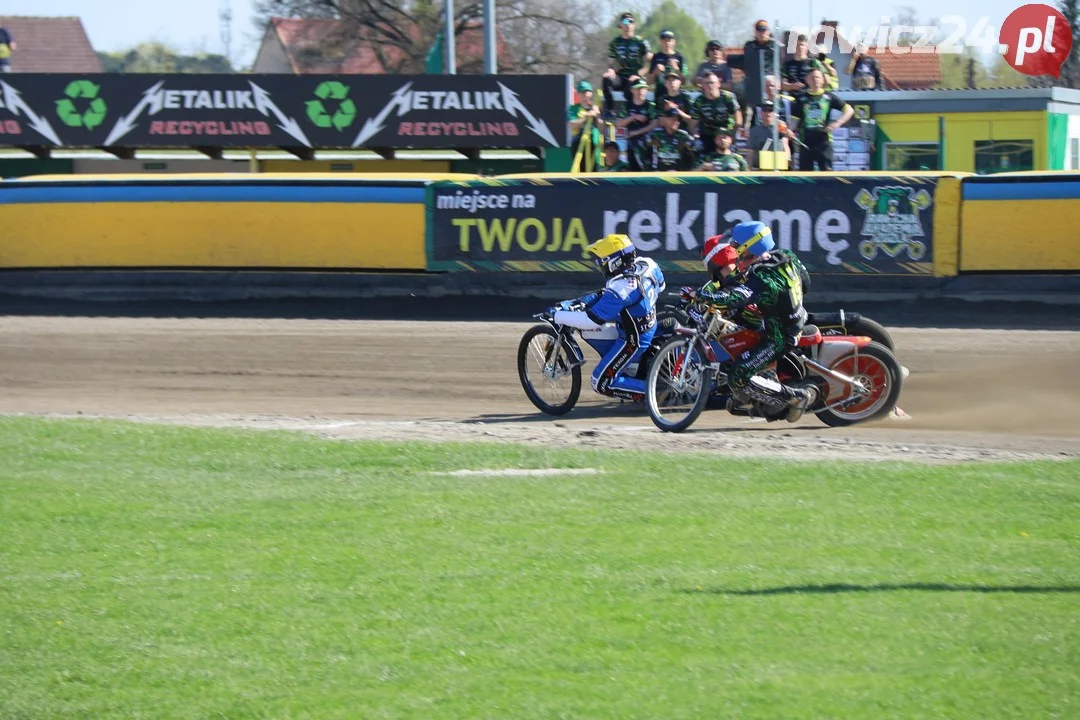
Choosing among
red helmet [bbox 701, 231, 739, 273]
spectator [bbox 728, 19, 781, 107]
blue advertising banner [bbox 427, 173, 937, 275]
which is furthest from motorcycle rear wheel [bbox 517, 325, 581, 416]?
spectator [bbox 728, 19, 781, 107]

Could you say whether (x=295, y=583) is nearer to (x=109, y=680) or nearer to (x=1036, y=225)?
(x=109, y=680)

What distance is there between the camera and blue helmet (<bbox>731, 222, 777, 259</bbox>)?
1077cm

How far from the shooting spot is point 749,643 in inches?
214

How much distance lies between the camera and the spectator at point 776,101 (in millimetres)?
18516

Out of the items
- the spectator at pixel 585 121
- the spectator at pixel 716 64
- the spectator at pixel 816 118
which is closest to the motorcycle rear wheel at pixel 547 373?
the spectator at pixel 816 118

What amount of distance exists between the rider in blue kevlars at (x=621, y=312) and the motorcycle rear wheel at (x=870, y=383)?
1.63 metres

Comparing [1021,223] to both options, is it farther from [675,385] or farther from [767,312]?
[675,385]

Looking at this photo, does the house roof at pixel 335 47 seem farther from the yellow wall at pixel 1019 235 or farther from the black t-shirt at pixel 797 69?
the yellow wall at pixel 1019 235

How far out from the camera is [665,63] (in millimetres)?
20172

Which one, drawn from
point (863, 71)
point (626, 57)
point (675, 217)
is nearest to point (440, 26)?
point (863, 71)

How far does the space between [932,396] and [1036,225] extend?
15.0ft

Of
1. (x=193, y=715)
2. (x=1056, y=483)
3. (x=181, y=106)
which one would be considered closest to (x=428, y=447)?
(x=1056, y=483)

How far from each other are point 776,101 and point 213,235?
7.88 m

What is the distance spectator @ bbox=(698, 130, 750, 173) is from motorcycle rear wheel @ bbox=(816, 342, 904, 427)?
8.13m
